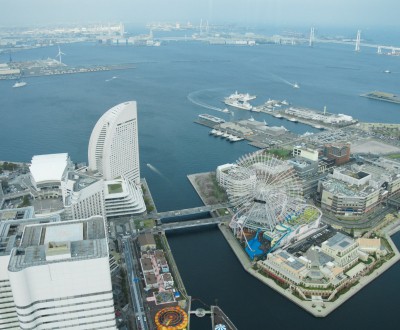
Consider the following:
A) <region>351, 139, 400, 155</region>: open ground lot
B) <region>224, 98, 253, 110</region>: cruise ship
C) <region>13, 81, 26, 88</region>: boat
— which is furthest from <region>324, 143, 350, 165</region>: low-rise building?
<region>13, 81, 26, 88</region>: boat

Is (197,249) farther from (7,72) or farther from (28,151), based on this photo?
(7,72)

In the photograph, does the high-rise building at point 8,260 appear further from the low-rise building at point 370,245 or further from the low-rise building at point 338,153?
the low-rise building at point 338,153

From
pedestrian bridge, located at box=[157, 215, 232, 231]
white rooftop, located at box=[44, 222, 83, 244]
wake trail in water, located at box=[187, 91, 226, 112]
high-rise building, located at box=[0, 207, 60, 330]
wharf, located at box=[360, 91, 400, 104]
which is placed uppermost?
white rooftop, located at box=[44, 222, 83, 244]

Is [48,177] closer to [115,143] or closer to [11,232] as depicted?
[115,143]

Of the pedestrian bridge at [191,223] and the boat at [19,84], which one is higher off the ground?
the boat at [19,84]

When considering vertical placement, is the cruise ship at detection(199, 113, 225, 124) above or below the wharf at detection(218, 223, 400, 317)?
above

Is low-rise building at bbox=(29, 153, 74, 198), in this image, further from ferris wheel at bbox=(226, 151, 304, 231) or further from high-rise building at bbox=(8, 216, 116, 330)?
high-rise building at bbox=(8, 216, 116, 330)

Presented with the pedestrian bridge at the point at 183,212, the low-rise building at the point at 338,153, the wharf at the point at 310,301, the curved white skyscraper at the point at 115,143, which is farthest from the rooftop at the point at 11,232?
the low-rise building at the point at 338,153
